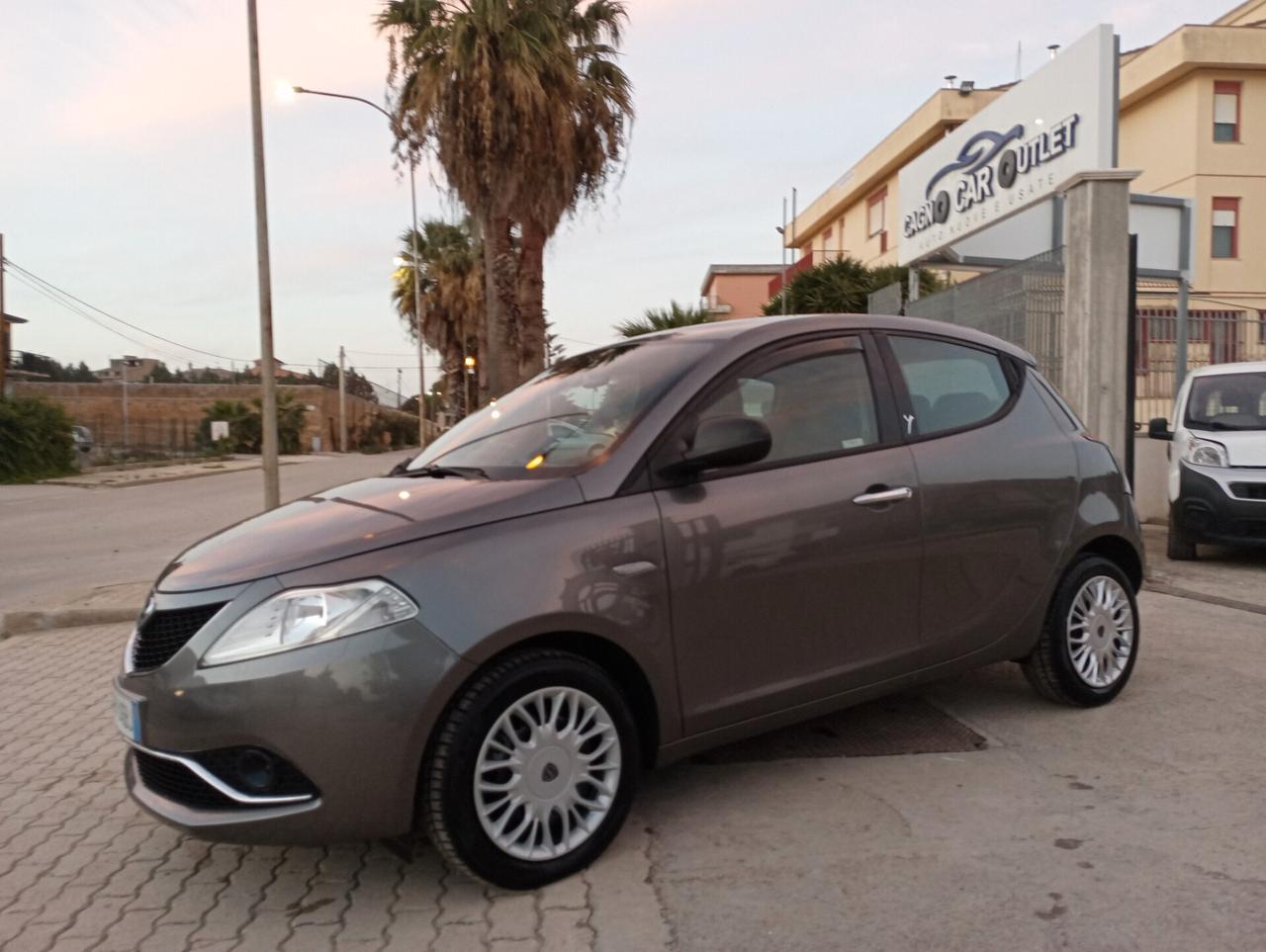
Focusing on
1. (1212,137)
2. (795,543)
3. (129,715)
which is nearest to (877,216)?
(1212,137)

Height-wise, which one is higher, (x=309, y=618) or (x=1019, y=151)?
(x=1019, y=151)

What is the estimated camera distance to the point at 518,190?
13250 mm

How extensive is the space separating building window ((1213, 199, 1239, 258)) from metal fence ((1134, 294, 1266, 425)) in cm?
1680

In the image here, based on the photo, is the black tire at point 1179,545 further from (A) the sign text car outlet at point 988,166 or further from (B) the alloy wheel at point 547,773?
(B) the alloy wheel at point 547,773

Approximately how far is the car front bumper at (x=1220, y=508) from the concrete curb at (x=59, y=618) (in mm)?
8112

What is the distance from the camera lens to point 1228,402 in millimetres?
8609

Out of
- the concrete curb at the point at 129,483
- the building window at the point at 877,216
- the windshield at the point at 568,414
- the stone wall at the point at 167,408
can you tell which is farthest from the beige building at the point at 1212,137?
the stone wall at the point at 167,408

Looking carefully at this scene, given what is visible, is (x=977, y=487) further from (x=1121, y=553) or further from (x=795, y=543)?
(x=1121, y=553)

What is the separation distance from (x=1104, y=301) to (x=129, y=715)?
7828 mm

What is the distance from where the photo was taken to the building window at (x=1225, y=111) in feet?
83.9

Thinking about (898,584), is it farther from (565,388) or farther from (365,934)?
(365,934)

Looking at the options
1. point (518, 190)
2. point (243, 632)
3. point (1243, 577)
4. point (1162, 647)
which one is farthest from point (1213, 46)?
point (243, 632)

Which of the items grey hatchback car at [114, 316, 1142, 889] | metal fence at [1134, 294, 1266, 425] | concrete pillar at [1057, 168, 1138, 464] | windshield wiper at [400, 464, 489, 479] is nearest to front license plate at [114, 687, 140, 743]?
grey hatchback car at [114, 316, 1142, 889]

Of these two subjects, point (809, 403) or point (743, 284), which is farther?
point (743, 284)
